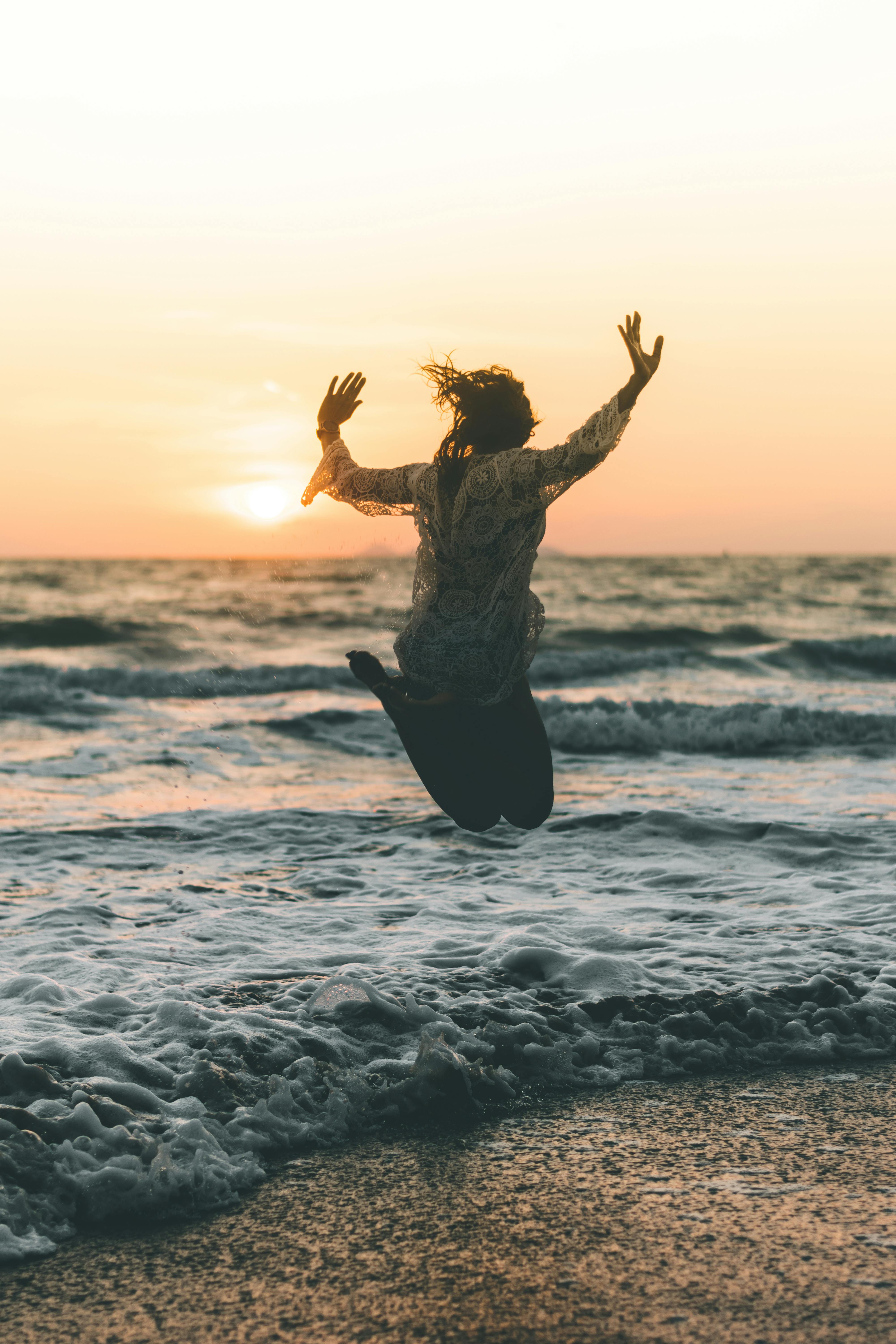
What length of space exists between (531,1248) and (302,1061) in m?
1.37

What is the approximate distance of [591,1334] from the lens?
2559mm

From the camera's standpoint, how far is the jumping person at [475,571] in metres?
4.07

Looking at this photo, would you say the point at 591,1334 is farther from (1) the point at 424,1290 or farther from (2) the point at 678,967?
(2) the point at 678,967

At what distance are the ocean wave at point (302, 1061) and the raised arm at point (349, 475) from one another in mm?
2062

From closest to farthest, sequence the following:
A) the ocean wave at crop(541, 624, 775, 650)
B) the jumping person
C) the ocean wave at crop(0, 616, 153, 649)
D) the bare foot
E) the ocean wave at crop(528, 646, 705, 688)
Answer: the jumping person → the bare foot → the ocean wave at crop(528, 646, 705, 688) → the ocean wave at crop(0, 616, 153, 649) → the ocean wave at crop(541, 624, 775, 650)

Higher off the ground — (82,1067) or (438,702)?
(438,702)

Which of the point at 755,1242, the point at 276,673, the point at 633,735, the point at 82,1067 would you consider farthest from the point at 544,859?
the point at 276,673

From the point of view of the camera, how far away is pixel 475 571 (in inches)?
178

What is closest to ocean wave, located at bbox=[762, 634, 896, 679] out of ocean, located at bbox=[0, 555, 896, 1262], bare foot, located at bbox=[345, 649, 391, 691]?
ocean, located at bbox=[0, 555, 896, 1262]

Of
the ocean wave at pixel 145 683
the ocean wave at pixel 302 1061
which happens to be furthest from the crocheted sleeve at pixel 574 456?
the ocean wave at pixel 145 683

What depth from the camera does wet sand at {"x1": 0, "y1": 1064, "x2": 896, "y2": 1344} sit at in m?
2.62

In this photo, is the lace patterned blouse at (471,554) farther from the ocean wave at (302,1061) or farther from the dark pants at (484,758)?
the ocean wave at (302,1061)

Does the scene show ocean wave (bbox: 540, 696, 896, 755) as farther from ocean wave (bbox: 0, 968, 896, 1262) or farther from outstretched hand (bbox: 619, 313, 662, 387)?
outstretched hand (bbox: 619, 313, 662, 387)

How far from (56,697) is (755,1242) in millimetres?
15172
